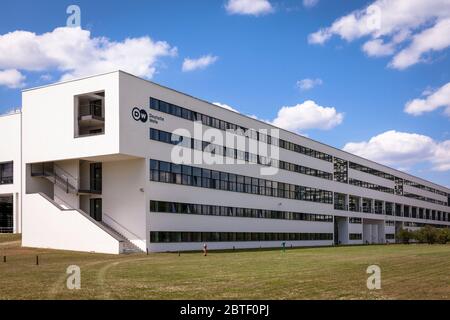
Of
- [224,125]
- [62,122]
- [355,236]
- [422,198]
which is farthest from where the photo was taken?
[422,198]

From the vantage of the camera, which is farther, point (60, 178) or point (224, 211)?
point (224, 211)

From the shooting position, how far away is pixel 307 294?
55.9ft

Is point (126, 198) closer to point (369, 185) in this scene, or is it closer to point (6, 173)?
point (6, 173)

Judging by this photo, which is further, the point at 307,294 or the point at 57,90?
the point at 57,90

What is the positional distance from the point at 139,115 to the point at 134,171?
494 centimetres

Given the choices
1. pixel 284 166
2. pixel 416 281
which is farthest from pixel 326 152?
pixel 416 281

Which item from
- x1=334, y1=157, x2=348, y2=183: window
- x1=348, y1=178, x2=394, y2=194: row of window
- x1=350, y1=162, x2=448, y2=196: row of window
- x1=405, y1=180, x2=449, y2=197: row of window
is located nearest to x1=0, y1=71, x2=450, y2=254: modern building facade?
x1=334, y1=157, x2=348, y2=183: window

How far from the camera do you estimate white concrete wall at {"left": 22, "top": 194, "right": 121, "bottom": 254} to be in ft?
151

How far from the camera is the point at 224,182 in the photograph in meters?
60.3

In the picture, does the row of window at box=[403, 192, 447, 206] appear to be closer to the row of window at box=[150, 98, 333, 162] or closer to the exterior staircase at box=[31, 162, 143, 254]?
the row of window at box=[150, 98, 333, 162]

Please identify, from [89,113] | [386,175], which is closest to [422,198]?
[386,175]

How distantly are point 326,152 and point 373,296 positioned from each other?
72.3 metres
